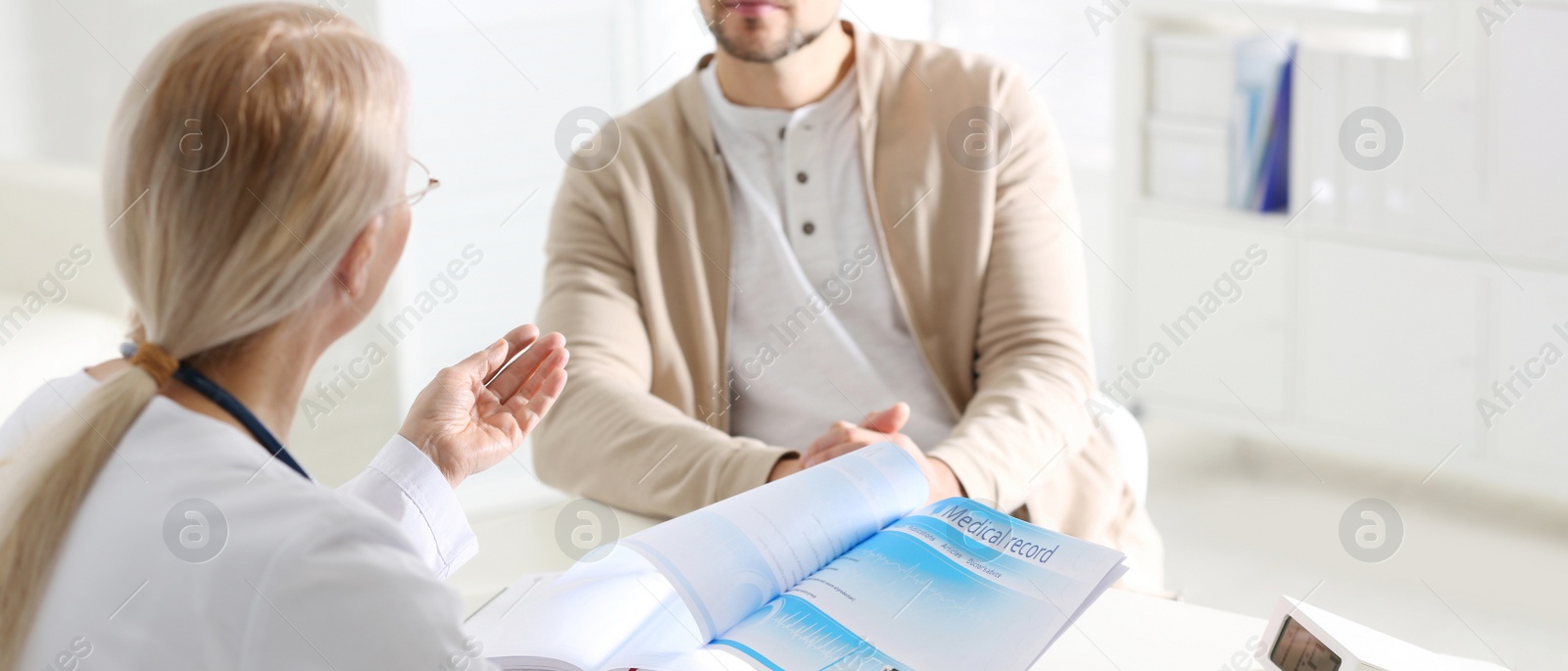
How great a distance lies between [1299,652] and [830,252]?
0.83 metres

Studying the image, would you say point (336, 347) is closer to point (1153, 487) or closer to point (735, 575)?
point (1153, 487)

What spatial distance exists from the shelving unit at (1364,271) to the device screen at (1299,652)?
181 cm

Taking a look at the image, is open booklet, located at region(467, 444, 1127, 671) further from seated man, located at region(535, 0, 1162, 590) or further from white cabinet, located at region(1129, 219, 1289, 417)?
white cabinet, located at region(1129, 219, 1289, 417)

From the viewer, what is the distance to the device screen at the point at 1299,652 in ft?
2.89

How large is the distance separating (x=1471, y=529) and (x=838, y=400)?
1575 mm

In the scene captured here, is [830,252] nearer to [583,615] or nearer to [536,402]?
[536,402]

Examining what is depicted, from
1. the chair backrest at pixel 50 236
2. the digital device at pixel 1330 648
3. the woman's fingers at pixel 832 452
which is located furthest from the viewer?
the chair backrest at pixel 50 236

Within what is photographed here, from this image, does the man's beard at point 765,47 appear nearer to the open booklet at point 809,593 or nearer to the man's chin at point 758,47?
the man's chin at point 758,47

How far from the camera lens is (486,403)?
111cm

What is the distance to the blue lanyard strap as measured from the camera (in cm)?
76

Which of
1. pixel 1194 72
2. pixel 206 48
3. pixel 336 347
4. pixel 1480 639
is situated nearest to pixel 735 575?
pixel 206 48

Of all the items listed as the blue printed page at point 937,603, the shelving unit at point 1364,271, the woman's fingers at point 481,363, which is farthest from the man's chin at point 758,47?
the shelving unit at point 1364,271

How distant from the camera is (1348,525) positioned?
2607mm

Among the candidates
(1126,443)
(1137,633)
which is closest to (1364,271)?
(1126,443)
